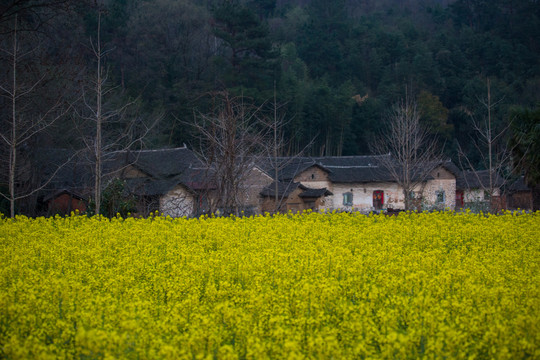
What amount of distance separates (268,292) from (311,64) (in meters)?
57.0

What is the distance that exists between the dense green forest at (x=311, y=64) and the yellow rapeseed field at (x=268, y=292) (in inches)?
544

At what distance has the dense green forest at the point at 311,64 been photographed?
38.5 metres

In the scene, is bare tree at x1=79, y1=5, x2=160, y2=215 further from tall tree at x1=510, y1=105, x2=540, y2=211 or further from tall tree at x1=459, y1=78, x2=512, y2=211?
tall tree at x1=510, y1=105, x2=540, y2=211

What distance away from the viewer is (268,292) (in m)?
7.39

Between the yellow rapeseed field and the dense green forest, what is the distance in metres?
13.8

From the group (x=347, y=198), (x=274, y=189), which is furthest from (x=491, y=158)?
(x=274, y=189)

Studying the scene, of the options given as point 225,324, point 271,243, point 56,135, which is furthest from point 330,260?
point 56,135

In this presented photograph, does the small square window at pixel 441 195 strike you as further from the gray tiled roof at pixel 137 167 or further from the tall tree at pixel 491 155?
the gray tiled roof at pixel 137 167

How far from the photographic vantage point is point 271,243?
1112 centimetres

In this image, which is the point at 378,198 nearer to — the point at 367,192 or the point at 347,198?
the point at 367,192

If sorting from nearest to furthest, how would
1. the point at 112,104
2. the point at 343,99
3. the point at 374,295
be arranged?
1. the point at 374,295
2. the point at 112,104
3. the point at 343,99

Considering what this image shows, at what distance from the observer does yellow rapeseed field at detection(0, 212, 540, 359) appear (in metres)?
5.86

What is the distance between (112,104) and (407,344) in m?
29.2

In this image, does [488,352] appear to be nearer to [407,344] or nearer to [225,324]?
[407,344]
